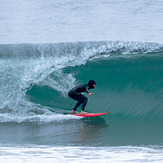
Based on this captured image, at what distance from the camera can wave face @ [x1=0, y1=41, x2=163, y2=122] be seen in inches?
313

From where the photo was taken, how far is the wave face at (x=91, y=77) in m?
7.96

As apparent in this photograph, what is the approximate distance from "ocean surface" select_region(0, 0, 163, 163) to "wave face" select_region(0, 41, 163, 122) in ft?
0.09

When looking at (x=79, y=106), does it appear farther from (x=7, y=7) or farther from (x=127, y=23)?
(x=7, y=7)

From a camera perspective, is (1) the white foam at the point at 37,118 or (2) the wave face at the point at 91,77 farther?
(2) the wave face at the point at 91,77

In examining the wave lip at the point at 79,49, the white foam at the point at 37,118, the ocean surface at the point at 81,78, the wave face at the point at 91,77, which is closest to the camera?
the ocean surface at the point at 81,78

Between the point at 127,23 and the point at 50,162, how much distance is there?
735 centimetres

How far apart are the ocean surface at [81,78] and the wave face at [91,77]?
1.1 inches

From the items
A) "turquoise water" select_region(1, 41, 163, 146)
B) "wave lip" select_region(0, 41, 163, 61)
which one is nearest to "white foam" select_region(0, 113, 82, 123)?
"turquoise water" select_region(1, 41, 163, 146)

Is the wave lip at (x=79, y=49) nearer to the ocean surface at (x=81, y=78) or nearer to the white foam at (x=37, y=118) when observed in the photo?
the ocean surface at (x=81, y=78)

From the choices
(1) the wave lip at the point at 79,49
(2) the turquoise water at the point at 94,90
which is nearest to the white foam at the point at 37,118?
(2) the turquoise water at the point at 94,90

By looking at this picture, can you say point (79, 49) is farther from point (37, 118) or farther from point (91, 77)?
point (37, 118)

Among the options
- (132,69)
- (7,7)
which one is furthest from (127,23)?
(7,7)

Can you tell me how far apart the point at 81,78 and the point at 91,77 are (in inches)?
12.9

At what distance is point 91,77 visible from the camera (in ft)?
29.9
